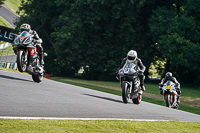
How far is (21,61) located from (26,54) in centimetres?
42

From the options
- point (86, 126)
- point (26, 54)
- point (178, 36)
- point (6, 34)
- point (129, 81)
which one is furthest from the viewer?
point (6, 34)

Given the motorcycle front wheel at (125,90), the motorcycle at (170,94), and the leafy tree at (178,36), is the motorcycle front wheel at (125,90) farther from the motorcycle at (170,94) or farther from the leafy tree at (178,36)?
the leafy tree at (178,36)

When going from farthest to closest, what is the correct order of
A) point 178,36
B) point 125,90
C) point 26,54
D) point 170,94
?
point 178,36, point 170,94, point 26,54, point 125,90

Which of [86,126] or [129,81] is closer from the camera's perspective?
[86,126]

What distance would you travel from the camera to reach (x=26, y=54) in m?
11.2

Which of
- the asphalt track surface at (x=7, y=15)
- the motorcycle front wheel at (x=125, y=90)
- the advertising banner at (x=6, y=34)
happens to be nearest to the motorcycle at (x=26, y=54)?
the motorcycle front wheel at (x=125, y=90)

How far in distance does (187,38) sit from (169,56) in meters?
3.47

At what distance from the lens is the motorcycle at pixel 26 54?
1094 centimetres

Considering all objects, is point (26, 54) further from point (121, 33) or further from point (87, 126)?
point (121, 33)

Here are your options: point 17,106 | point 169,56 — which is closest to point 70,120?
point 17,106

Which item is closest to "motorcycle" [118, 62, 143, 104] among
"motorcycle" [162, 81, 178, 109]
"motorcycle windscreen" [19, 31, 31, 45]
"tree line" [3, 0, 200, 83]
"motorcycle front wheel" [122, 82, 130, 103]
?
"motorcycle front wheel" [122, 82, 130, 103]

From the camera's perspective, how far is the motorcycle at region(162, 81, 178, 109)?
1464 centimetres

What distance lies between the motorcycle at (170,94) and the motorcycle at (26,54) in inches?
238

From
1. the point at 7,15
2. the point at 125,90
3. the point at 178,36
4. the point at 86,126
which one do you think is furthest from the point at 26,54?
the point at 7,15
